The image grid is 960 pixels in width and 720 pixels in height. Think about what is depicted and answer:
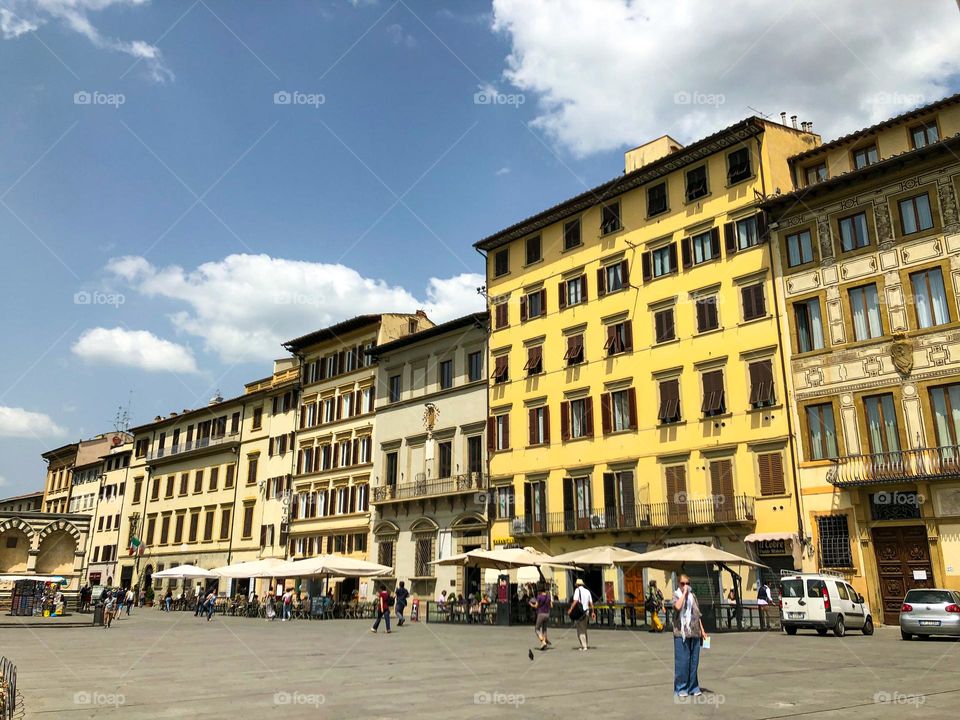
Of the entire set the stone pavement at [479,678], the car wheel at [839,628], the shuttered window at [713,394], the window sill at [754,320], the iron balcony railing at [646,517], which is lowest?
the stone pavement at [479,678]

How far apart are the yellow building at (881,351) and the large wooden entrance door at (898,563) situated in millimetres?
33

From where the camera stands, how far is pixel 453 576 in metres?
39.3

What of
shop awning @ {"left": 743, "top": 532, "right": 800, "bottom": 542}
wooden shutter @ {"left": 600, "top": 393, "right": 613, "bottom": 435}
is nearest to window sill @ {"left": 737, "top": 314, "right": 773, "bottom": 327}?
wooden shutter @ {"left": 600, "top": 393, "right": 613, "bottom": 435}

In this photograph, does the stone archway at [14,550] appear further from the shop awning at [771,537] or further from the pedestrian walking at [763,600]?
the pedestrian walking at [763,600]

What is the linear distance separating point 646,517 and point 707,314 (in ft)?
27.5

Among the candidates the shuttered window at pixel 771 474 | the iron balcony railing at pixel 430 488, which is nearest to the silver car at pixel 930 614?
the shuttered window at pixel 771 474

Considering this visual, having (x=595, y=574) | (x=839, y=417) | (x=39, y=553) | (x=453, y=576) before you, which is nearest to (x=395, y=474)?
(x=453, y=576)

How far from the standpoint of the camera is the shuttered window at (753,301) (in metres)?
30.2

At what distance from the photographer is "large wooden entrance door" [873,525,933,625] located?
25.0 m

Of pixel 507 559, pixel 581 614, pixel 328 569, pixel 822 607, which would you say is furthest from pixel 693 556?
pixel 328 569

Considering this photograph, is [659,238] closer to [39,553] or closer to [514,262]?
[514,262]

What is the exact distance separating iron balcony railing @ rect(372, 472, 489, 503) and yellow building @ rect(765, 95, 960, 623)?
15965 mm

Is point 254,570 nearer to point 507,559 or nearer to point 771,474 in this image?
point 507,559

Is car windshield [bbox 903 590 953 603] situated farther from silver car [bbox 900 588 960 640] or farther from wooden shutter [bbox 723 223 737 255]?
wooden shutter [bbox 723 223 737 255]
